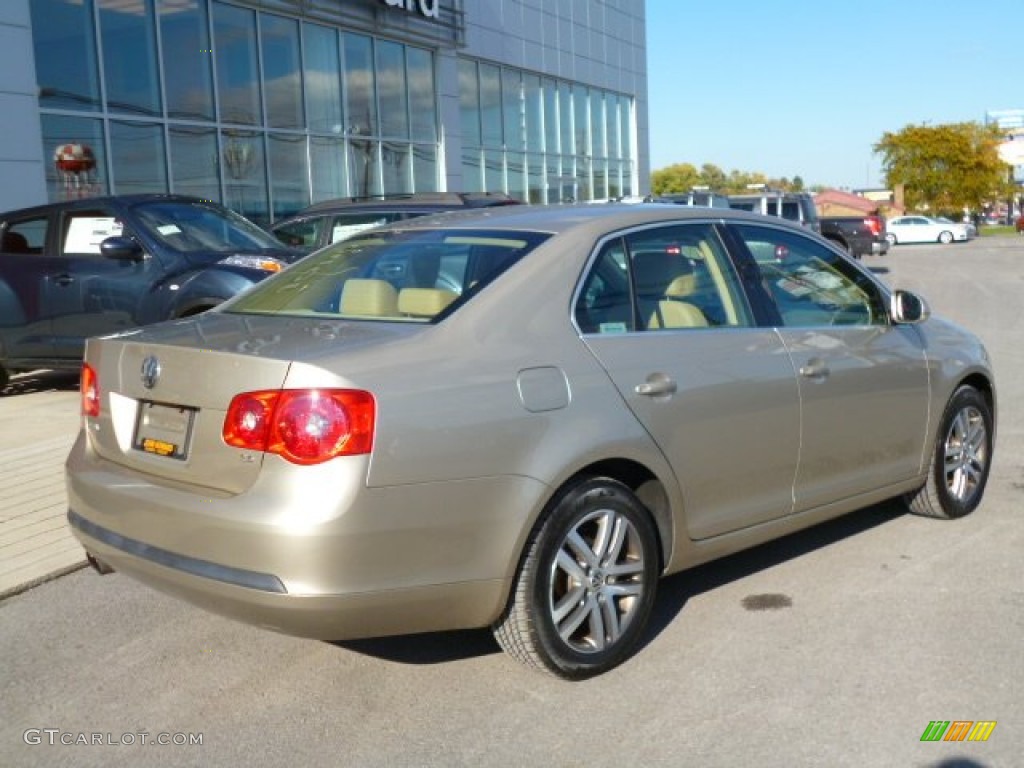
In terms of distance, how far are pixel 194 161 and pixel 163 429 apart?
46.8 ft

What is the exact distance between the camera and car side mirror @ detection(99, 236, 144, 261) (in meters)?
9.05

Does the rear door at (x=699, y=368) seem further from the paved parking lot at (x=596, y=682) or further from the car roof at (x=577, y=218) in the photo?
the paved parking lot at (x=596, y=682)

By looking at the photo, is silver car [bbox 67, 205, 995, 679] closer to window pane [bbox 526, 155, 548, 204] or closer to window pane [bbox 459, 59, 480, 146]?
window pane [bbox 459, 59, 480, 146]

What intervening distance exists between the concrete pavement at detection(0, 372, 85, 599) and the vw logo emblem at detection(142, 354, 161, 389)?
70.2 inches

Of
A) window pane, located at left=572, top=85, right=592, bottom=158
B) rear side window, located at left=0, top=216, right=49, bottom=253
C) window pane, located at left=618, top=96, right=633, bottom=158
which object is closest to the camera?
rear side window, located at left=0, top=216, right=49, bottom=253

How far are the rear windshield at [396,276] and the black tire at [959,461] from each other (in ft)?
8.54

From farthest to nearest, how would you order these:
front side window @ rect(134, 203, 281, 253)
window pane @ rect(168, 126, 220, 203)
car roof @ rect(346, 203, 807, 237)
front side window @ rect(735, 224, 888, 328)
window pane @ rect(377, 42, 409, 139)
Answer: window pane @ rect(377, 42, 409, 139) → window pane @ rect(168, 126, 220, 203) → front side window @ rect(134, 203, 281, 253) → front side window @ rect(735, 224, 888, 328) → car roof @ rect(346, 203, 807, 237)

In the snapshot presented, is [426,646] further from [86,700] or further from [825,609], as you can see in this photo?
[825,609]

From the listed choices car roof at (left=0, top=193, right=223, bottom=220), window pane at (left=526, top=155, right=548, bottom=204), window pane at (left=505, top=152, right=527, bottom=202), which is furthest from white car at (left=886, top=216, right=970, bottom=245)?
car roof at (left=0, top=193, right=223, bottom=220)

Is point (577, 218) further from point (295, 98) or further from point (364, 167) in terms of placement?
point (364, 167)

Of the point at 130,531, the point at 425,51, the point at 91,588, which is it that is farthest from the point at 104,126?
the point at 130,531

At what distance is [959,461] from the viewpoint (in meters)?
5.72

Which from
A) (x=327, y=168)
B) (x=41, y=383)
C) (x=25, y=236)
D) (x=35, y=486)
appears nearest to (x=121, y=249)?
(x=25, y=236)

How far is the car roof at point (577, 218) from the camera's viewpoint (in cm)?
432
